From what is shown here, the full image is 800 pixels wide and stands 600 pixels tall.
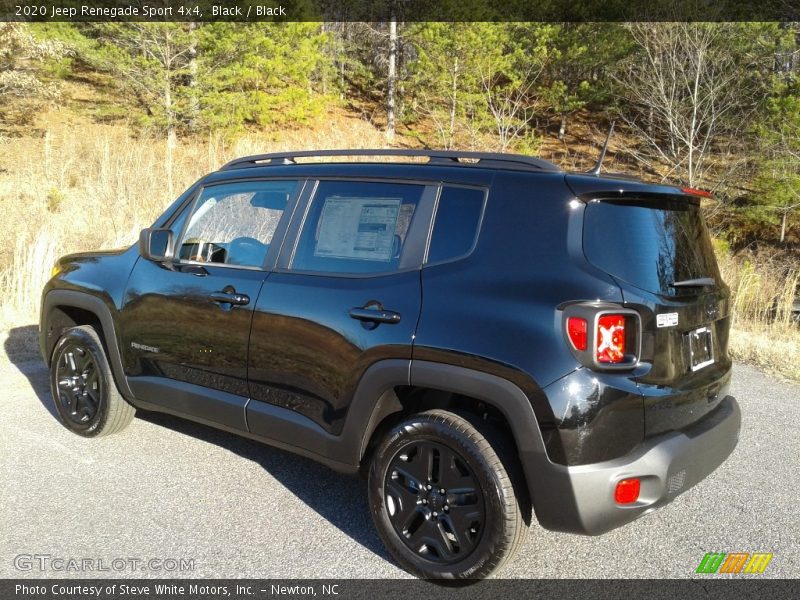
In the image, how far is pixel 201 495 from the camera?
377cm

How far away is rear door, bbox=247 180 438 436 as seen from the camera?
3090 mm

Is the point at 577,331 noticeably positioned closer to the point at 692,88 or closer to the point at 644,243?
the point at 644,243

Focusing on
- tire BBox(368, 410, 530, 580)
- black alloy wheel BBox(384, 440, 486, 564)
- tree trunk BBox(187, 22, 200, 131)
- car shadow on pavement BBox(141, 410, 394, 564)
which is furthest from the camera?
tree trunk BBox(187, 22, 200, 131)

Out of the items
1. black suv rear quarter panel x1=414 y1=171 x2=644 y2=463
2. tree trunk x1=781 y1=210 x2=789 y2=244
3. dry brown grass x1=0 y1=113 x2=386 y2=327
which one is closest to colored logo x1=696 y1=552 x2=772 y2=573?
black suv rear quarter panel x1=414 y1=171 x2=644 y2=463

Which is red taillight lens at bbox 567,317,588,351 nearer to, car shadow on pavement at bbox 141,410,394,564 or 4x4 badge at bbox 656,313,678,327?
4x4 badge at bbox 656,313,678,327

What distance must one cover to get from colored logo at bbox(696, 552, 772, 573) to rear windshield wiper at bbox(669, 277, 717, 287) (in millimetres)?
1274

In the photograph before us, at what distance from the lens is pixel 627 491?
2658 mm

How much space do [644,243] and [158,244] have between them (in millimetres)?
2836

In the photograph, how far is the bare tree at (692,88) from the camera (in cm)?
2442

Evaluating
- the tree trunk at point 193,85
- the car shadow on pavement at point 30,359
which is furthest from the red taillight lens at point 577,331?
the tree trunk at point 193,85

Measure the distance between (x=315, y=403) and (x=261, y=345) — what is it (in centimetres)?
44

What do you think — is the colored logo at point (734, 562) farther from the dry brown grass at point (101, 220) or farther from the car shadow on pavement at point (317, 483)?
the dry brown grass at point (101, 220)

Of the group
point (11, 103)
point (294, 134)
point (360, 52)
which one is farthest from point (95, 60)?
point (360, 52)

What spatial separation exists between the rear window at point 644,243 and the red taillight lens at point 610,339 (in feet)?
0.68
